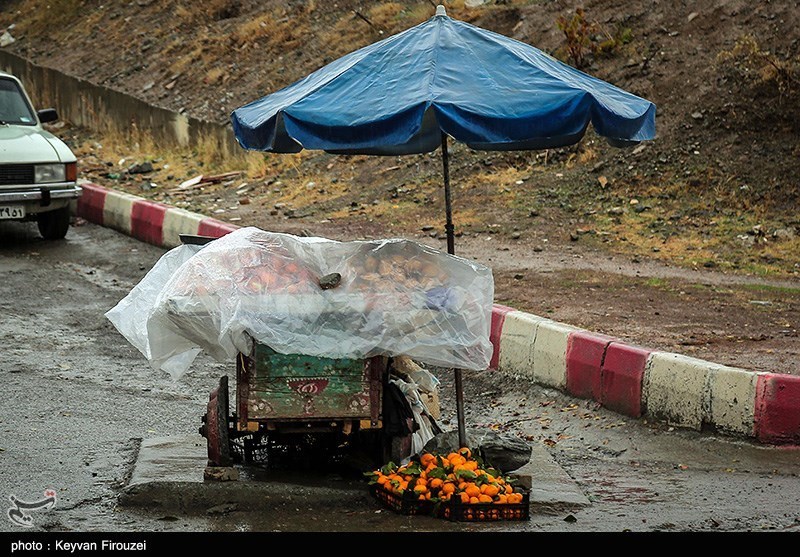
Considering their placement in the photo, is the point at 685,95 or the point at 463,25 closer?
the point at 463,25

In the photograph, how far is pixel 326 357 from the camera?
538cm

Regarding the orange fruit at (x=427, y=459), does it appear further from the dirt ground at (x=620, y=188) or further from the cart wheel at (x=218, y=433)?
the dirt ground at (x=620, y=188)

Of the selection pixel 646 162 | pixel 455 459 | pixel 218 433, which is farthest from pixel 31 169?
pixel 455 459

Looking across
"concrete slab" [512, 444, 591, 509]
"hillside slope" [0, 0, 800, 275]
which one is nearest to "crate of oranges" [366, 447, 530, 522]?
"concrete slab" [512, 444, 591, 509]

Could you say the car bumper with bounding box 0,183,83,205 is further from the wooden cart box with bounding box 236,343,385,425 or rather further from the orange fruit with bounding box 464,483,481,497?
the orange fruit with bounding box 464,483,481,497

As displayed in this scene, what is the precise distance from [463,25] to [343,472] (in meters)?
2.19

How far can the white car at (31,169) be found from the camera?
40.6ft

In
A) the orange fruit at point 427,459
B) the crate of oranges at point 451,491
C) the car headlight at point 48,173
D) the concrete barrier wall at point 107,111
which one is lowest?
the crate of oranges at point 451,491

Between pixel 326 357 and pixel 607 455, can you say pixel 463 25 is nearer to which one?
pixel 326 357

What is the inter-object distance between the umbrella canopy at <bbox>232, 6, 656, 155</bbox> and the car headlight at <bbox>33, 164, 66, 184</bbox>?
24.0 feet

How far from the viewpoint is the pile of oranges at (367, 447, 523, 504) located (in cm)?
514

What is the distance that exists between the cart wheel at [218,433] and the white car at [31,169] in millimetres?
7371

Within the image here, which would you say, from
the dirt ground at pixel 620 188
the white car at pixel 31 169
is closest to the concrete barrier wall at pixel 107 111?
the dirt ground at pixel 620 188

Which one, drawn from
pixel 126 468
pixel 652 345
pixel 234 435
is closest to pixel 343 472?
pixel 234 435
